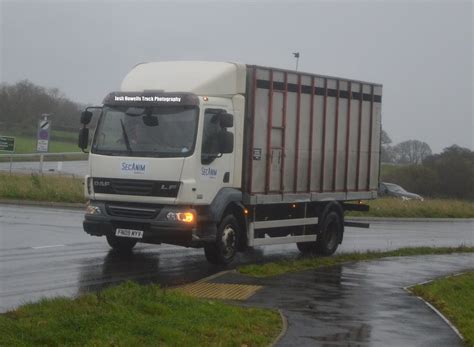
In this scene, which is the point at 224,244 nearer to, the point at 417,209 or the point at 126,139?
the point at 126,139

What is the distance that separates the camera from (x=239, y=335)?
859 cm

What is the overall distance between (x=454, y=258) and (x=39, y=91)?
180ft

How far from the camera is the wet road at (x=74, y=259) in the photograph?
38.3 feet

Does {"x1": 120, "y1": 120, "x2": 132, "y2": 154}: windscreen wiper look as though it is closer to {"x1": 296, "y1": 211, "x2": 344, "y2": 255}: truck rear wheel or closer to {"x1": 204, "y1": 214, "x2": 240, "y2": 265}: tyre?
{"x1": 204, "y1": 214, "x2": 240, "y2": 265}: tyre

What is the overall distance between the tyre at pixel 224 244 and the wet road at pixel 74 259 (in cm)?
19

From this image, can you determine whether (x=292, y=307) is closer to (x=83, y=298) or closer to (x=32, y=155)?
(x=83, y=298)

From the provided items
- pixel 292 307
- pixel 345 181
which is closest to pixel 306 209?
pixel 345 181

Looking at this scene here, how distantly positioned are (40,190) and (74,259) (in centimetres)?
1644

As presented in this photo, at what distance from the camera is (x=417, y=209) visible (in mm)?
39812

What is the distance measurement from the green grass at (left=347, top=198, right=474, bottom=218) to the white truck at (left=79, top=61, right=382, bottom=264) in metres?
17.6

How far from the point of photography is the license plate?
46.6 ft

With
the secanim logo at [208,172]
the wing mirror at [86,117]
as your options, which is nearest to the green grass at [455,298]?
the secanim logo at [208,172]

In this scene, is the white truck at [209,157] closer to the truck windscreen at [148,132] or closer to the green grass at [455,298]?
the truck windscreen at [148,132]

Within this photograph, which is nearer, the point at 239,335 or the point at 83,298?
the point at 239,335
